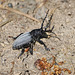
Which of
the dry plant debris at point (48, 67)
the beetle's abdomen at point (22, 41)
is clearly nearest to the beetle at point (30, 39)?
the beetle's abdomen at point (22, 41)

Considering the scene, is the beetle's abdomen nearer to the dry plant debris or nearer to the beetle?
the beetle

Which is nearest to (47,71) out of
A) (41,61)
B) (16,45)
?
(41,61)

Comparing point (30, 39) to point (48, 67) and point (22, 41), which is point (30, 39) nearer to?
point (22, 41)

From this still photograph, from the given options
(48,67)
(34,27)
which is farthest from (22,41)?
(48,67)

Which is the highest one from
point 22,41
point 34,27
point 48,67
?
point 34,27

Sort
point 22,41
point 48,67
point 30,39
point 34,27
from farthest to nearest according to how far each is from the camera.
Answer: point 34,27 < point 30,39 < point 22,41 < point 48,67

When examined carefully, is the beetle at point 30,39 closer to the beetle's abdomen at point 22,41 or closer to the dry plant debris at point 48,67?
the beetle's abdomen at point 22,41

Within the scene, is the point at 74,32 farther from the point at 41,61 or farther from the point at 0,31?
the point at 0,31
